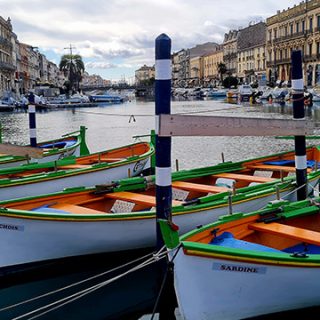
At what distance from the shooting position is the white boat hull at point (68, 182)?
445 inches

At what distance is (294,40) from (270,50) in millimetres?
10763

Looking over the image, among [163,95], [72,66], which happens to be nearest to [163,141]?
[163,95]

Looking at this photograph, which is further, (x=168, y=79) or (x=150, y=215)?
(x=150, y=215)

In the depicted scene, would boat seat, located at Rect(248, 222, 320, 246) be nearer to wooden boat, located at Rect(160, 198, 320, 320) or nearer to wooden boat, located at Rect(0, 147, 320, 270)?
wooden boat, located at Rect(160, 198, 320, 320)

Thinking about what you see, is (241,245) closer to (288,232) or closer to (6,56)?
(288,232)

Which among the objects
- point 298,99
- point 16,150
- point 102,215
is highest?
point 298,99

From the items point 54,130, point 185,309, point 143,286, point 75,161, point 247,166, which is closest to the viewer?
point 185,309

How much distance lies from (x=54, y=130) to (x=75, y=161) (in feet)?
84.3

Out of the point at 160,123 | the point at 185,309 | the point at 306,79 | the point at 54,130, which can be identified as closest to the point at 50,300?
the point at 185,309

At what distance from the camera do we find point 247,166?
13.3 metres

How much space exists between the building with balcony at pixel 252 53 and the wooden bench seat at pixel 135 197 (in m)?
89.7

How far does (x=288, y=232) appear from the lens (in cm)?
746

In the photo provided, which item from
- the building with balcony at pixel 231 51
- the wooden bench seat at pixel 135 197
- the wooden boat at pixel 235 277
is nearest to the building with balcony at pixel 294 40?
the building with balcony at pixel 231 51

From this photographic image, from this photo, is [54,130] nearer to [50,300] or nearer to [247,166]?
[247,166]
